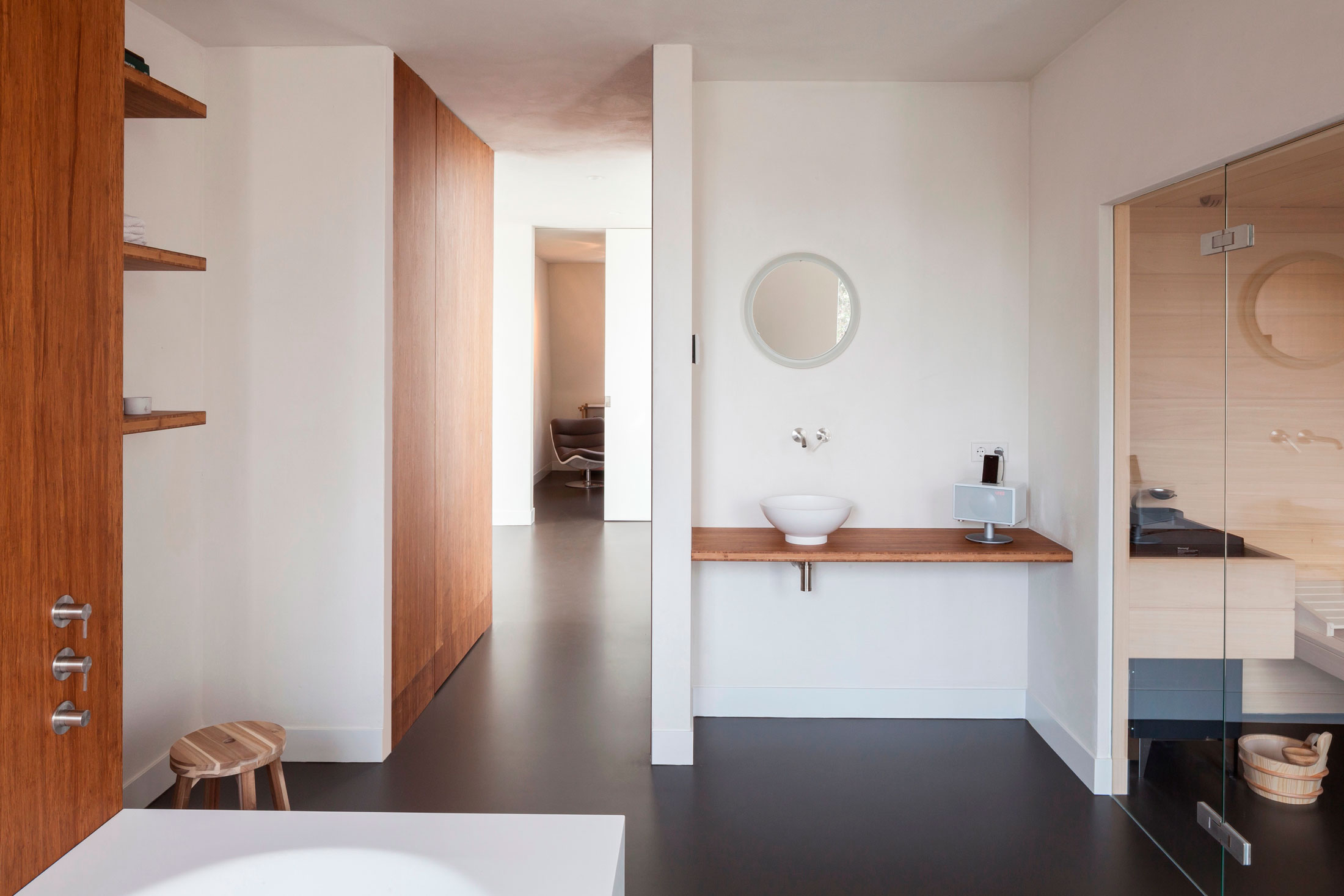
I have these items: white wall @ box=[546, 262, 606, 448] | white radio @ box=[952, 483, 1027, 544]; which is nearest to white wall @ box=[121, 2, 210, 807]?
white radio @ box=[952, 483, 1027, 544]

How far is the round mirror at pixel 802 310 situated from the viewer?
376cm

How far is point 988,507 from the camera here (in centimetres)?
346

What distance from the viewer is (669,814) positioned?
2.94 metres

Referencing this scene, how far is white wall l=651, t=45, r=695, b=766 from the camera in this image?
10.7 ft

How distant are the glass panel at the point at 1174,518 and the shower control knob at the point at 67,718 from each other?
2.65 m

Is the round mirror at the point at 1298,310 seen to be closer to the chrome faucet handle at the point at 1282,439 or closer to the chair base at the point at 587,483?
the chrome faucet handle at the point at 1282,439

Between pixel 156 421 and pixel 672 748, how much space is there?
2069 mm

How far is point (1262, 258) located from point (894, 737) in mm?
2206

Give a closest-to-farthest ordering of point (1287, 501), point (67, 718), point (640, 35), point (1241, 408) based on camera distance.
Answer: point (67, 718) < point (1287, 501) < point (1241, 408) < point (640, 35)

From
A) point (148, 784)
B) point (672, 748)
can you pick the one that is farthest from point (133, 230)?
point (672, 748)

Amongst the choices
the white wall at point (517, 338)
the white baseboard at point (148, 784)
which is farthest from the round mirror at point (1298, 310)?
the white wall at point (517, 338)

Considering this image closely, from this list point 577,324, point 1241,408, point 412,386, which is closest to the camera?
point 1241,408

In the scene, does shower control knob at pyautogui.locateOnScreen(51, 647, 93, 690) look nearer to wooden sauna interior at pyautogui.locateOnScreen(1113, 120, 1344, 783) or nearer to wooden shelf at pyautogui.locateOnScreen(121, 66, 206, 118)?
wooden shelf at pyautogui.locateOnScreen(121, 66, 206, 118)

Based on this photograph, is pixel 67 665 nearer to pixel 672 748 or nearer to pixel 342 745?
pixel 342 745
